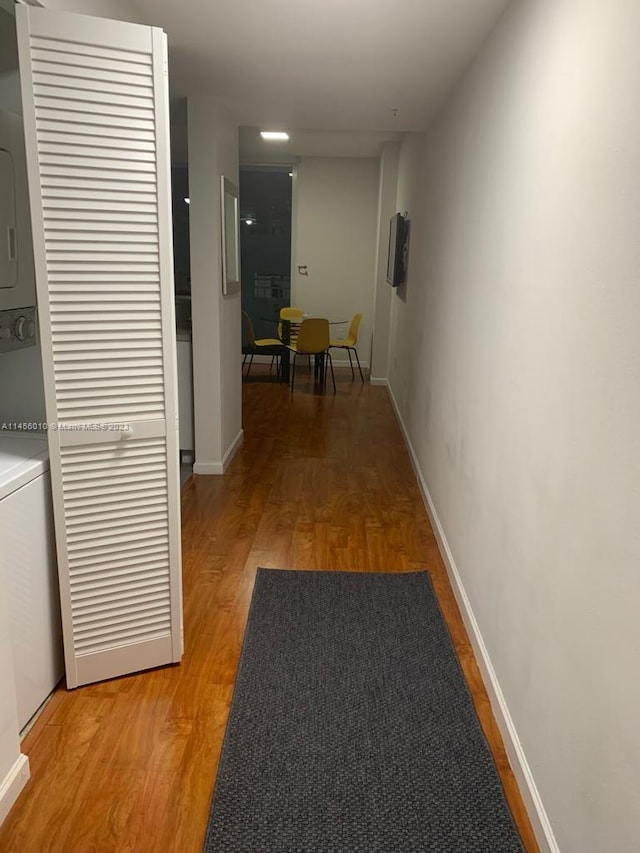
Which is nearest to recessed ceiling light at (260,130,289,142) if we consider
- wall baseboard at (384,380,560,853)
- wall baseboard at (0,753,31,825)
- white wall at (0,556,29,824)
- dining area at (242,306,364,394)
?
dining area at (242,306,364,394)

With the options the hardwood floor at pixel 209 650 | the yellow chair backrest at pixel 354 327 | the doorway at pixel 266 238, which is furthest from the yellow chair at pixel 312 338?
the hardwood floor at pixel 209 650

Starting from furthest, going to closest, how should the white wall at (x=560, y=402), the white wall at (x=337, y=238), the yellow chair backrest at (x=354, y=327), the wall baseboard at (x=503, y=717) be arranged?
the white wall at (x=337, y=238), the yellow chair backrest at (x=354, y=327), the wall baseboard at (x=503, y=717), the white wall at (x=560, y=402)

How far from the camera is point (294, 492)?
3.81 meters

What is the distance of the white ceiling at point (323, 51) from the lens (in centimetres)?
226

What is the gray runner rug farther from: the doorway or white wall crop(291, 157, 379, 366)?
the doorway

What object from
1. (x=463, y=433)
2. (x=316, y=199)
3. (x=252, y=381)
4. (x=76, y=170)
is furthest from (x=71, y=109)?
(x=316, y=199)

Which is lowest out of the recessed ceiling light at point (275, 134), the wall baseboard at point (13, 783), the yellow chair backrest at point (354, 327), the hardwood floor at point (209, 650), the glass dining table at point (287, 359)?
the hardwood floor at point (209, 650)

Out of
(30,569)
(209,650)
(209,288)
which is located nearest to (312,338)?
(209,288)

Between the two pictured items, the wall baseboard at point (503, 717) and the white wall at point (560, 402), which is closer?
the white wall at point (560, 402)

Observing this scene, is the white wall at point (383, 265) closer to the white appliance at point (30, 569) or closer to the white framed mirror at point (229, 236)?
the white framed mirror at point (229, 236)

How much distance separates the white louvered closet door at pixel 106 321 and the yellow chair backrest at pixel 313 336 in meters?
4.83

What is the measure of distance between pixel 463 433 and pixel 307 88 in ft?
6.74

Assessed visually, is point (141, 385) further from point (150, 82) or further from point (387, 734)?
point (387, 734)

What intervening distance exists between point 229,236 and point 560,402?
3.11 meters
